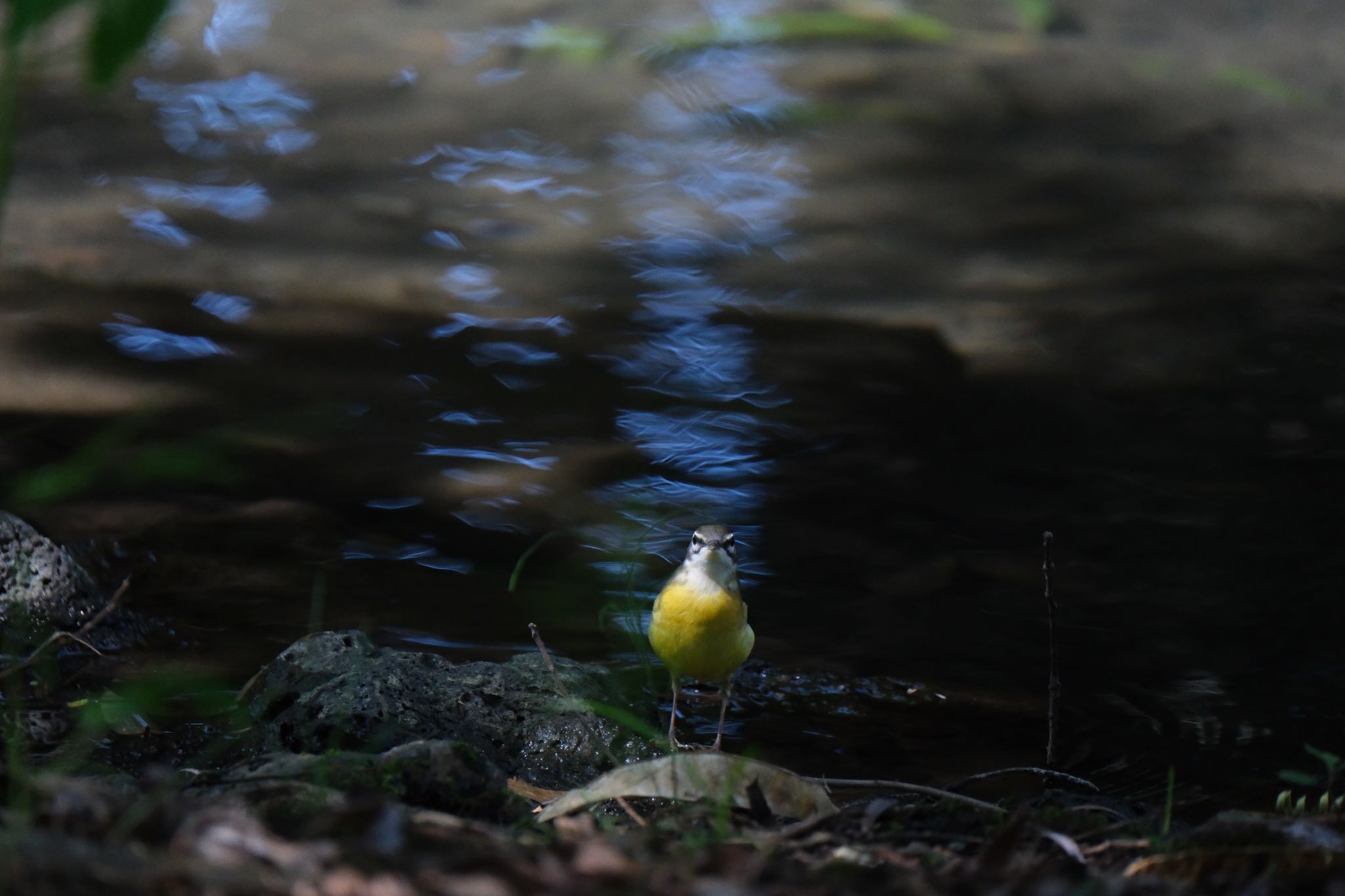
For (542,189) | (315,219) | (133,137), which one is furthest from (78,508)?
(133,137)

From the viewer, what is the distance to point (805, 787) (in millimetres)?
3227

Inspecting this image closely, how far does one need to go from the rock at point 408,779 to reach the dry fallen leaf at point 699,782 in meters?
0.27

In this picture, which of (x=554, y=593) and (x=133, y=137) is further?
(x=133, y=137)

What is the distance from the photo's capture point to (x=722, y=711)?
4625mm

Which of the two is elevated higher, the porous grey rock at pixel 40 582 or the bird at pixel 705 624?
the bird at pixel 705 624

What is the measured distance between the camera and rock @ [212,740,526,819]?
2.60 metres

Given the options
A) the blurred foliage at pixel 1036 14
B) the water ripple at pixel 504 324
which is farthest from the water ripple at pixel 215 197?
the blurred foliage at pixel 1036 14

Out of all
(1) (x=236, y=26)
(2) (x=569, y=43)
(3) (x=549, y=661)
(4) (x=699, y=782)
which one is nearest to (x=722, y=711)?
(3) (x=549, y=661)

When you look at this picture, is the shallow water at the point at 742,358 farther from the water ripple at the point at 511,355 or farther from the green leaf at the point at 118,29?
the green leaf at the point at 118,29

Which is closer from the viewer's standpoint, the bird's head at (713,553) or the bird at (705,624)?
the bird at (705,624)

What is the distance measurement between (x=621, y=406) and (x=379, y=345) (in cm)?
154

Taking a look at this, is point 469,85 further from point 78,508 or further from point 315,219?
point 78,508

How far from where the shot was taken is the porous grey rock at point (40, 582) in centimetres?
476

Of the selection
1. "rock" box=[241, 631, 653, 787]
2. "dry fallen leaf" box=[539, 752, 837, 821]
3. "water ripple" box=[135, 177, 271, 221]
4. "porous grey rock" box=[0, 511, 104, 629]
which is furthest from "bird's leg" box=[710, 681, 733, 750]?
"water ripple" box=[135, 177, 271, 221]
